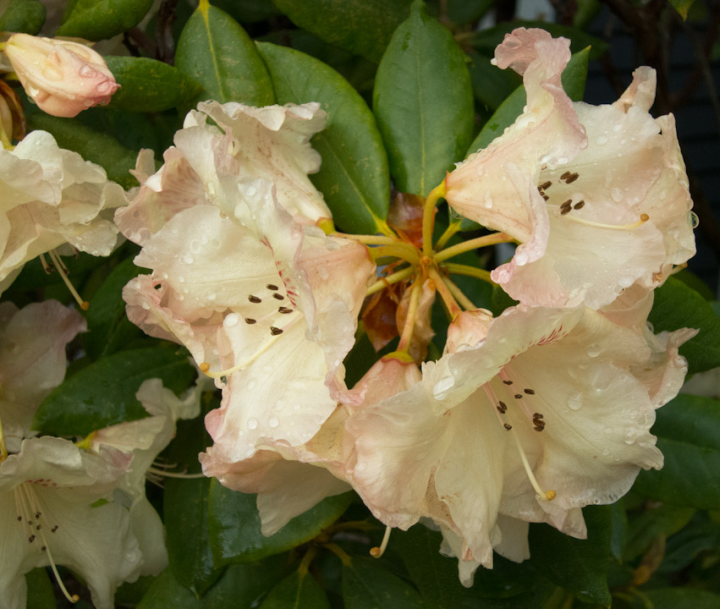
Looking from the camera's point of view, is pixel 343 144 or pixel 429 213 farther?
pixel 343 144

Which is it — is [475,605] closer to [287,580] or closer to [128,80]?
[287,580]

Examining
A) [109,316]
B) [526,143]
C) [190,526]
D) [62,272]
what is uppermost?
[526,143]

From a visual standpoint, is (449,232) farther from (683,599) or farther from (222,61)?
(683,599)

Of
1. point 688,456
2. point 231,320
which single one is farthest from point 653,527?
point 231,320

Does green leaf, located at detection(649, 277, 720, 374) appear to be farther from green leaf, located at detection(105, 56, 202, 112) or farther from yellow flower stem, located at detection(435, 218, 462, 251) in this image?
green leaf, located at detection(105, 56, 202, 112)

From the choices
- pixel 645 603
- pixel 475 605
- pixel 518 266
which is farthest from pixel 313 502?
pixel 645 603

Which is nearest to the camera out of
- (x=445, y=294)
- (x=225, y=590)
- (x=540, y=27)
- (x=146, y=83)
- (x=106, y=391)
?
(x=445, y=294)
